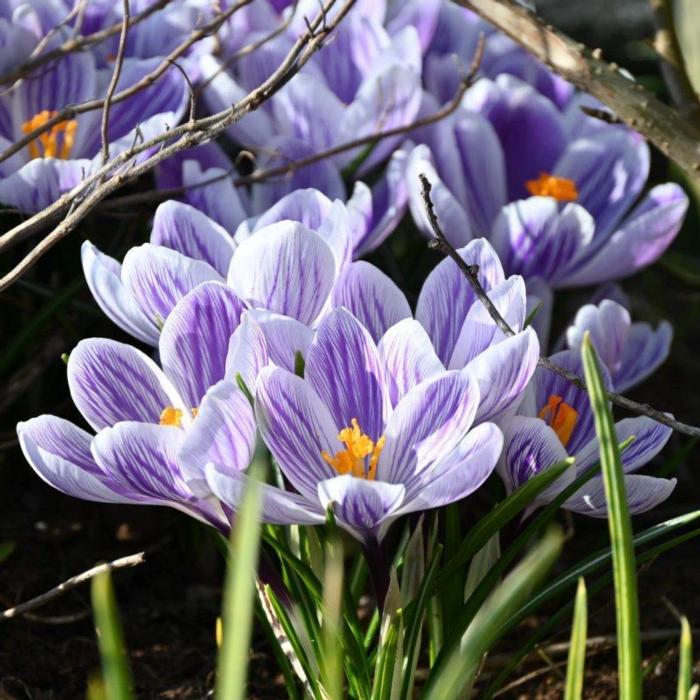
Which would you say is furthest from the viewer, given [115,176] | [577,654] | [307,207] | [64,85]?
[64,85]

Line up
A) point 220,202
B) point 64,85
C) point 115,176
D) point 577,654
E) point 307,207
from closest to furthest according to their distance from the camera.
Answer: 1. point 577,654
2. point 115,176
3. point 307,207
4. point 220,202
5. point 64,85

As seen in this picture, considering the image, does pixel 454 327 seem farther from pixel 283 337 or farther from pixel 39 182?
pixel 39 182

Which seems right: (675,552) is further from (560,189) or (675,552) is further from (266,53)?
(266,53)

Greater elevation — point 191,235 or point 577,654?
point 191,235

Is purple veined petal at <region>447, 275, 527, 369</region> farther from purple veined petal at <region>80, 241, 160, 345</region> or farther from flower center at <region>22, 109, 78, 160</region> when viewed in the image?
flower center at <region>22, 109, 78, 160</region>

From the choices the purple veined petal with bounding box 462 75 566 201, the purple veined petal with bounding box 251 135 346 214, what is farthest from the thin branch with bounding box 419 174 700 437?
the purple veined petal with bounding box 462 75 566 201

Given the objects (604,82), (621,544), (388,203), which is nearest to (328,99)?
(388,203)

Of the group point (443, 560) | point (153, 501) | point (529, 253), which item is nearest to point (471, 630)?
point (443, 560)

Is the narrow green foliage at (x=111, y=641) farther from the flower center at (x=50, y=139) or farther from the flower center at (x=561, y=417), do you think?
the flower center at (x=50, y=139)
